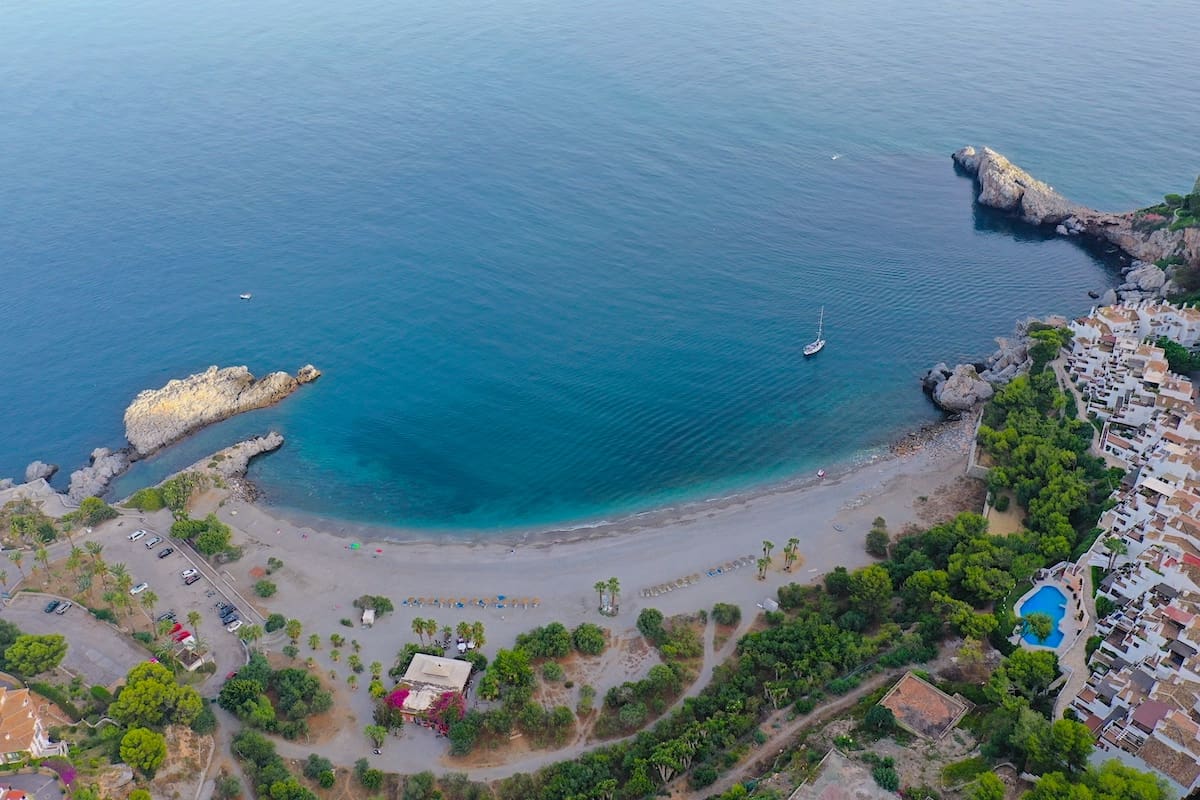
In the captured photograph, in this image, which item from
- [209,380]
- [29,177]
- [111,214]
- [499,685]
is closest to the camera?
[499,685]

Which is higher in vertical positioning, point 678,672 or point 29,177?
point 29,177

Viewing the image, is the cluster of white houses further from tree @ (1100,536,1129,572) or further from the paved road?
the paved road

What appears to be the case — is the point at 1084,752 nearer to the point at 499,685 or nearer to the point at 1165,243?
the point at 499,685

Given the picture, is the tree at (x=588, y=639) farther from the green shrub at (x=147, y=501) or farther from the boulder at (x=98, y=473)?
the boulder at (x=98, y=473)

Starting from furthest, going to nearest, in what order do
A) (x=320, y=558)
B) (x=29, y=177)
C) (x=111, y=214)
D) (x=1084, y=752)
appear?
1. (x=29, y=177)
2. (x=111, y=214)
3. (x=320, y=558)
4. (x=1084, y=752)

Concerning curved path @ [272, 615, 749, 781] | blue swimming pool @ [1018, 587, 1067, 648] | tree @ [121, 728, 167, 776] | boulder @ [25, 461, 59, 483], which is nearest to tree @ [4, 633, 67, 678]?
tree @ [121, 728, 167, 776]

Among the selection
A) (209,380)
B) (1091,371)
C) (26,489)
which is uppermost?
(1091,371)

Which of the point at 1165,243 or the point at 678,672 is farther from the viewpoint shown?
the point at 1165,243

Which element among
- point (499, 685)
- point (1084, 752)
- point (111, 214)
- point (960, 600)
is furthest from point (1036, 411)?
point (111, 214)
